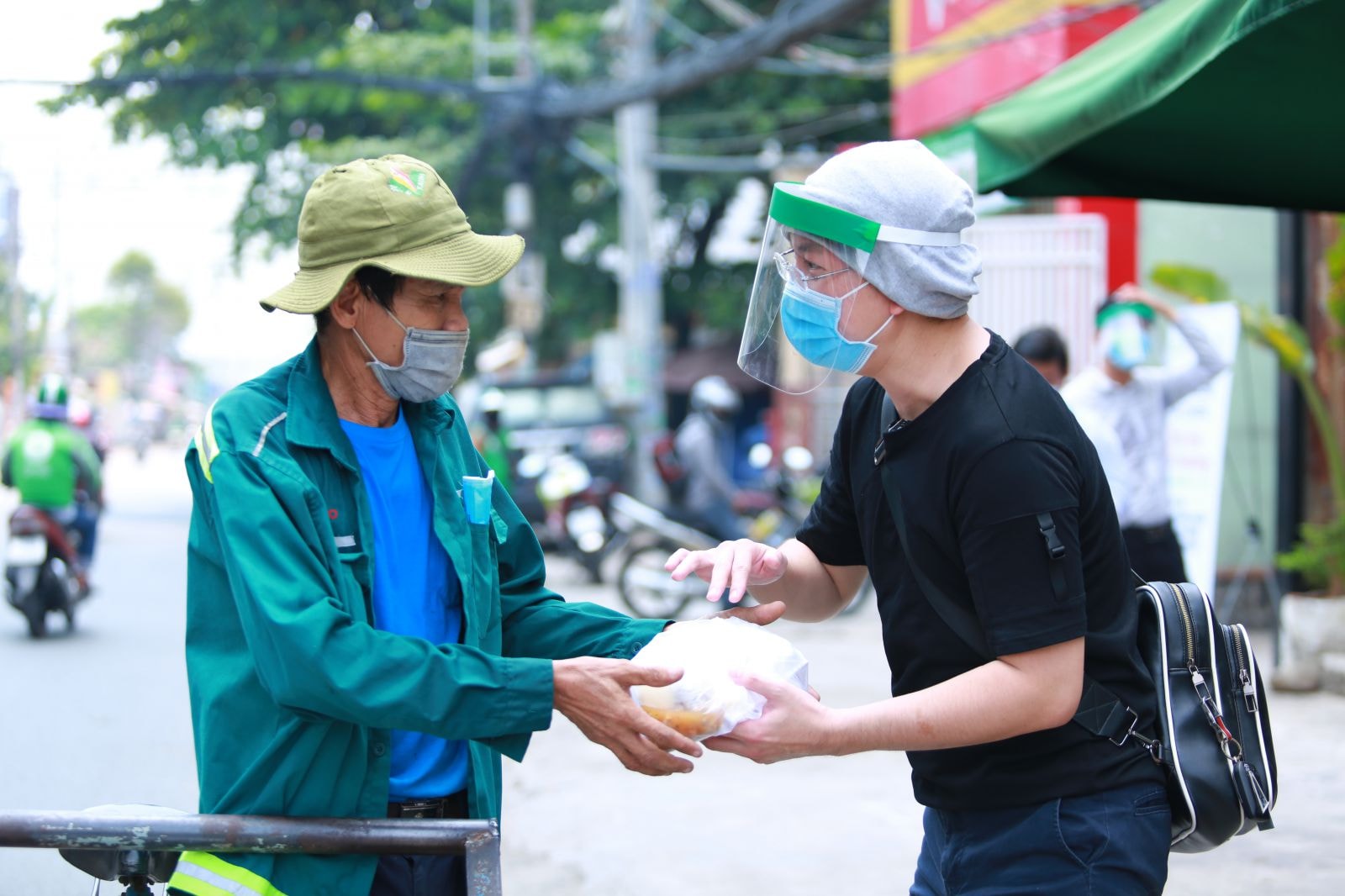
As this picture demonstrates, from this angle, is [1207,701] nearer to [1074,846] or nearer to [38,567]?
[1074,846]

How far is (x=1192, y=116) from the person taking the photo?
135 inches

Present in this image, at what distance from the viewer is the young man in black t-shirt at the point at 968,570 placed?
1961 mm

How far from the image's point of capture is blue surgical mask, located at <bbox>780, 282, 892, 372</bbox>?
7.10ft

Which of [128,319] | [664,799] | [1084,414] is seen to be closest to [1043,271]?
[1084,414]

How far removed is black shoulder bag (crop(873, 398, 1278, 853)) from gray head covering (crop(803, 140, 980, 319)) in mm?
232

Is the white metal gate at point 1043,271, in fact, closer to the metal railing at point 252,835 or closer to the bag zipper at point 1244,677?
the bag zipper at point 1244,677

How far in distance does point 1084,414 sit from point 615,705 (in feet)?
13.9

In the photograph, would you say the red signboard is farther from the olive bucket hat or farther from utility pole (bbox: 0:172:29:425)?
utility pole (bbox: 0:172:29:425)

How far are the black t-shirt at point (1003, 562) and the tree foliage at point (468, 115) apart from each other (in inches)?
667

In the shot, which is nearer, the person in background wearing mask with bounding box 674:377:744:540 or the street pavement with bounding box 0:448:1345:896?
the street pavement with bounding box 0:448:1345:896

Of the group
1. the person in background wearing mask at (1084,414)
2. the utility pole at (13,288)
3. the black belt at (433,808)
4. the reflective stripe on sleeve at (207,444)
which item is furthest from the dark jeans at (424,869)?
the utility pole at (13,288)

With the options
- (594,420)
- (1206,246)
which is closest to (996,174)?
(1206,246)

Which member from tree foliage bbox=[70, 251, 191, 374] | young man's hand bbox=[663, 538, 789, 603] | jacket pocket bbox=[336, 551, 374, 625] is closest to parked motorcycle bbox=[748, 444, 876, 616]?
young man's hand bbox=[663, 538, 789, 603]

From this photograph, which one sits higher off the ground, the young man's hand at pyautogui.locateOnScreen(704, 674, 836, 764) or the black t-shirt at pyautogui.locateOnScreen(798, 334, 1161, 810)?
the black t-shirt at pyautogui.locateOnScreen(798, 334, 1161, 810)
